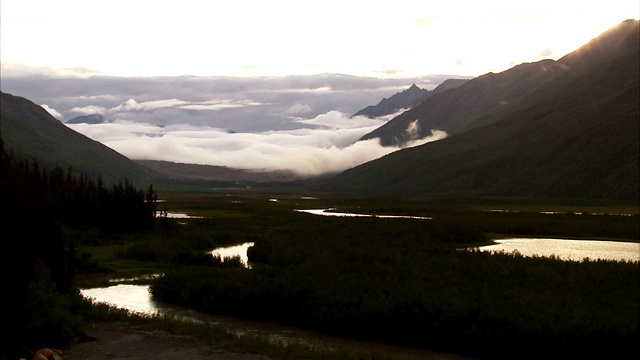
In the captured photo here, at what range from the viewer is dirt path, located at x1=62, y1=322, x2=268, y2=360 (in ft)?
109

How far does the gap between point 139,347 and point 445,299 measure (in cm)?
1783

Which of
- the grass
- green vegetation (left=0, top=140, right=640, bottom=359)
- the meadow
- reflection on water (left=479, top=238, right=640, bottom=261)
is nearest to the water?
reflection on water (left=479, top=238, right=640, bottom=261)

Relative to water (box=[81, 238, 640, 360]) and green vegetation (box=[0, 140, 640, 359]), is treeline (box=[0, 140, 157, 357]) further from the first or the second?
water (box=[81, 238, 640, 360])

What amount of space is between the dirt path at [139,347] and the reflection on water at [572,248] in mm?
49482

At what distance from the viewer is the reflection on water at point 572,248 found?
78331 millimetres

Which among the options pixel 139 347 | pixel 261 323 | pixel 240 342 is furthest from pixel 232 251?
pixel 139 347

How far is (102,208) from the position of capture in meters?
113

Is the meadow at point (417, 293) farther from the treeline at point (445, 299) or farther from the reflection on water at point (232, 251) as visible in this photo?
the reflection on water at point (232, 251)

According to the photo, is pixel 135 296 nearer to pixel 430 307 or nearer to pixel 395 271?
pixel 395 271

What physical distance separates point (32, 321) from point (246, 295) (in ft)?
58.5

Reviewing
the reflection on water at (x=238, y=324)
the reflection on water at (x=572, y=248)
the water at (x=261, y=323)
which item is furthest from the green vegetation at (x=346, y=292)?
the reflection on water at (x=572, y=248)

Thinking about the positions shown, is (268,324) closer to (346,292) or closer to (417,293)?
(346,292)

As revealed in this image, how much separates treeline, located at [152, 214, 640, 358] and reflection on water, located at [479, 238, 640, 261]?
48.3ft

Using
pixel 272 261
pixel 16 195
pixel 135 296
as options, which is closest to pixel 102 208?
pixel 272 261
